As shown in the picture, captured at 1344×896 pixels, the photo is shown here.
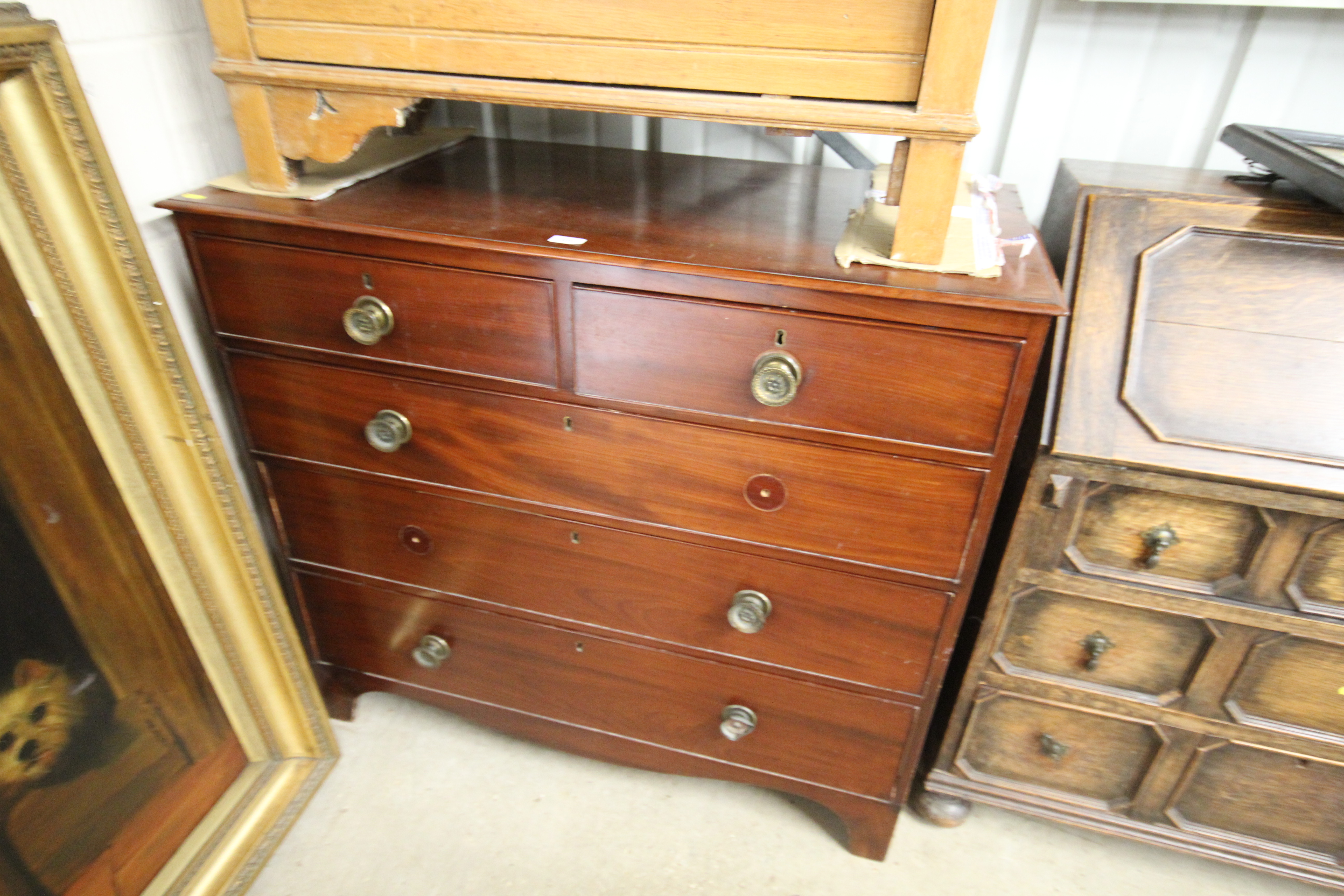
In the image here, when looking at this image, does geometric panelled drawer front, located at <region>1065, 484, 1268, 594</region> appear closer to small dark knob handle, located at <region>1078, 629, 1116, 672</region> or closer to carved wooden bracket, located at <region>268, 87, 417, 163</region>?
small dark knob handle, located at <region>1078, 629, 1116, 672</region>

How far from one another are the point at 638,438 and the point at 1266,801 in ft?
3.80

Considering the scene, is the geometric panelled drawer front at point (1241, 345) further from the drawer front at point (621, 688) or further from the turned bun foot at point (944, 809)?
the turned bun foot at point (944, 809)

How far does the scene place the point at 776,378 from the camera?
97 centimetres

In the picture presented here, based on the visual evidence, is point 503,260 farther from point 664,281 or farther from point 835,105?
point 835,105

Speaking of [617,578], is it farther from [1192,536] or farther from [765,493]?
[1192,536]

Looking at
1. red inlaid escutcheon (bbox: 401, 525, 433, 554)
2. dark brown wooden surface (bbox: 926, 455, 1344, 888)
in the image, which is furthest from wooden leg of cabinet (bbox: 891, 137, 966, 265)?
red inlaid escutcheon (bbox: 401, 525, 433, 554)

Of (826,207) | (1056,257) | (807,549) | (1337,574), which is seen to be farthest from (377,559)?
(1337,574)

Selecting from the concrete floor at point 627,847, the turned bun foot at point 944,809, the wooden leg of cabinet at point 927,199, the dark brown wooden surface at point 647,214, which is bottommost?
the concrete floor at point 627,847

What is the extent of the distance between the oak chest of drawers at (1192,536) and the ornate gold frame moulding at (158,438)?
47.0 inches

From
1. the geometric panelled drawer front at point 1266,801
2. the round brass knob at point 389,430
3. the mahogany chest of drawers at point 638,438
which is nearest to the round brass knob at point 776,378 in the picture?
the mahogany chest of drawers at point 638,438

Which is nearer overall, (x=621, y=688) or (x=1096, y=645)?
(x=1096, y=645)

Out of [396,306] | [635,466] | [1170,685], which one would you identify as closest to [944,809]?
[1170,685]

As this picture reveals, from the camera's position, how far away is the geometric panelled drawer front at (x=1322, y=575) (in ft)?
3.32

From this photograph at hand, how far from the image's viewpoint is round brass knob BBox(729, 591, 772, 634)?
3.84ft
